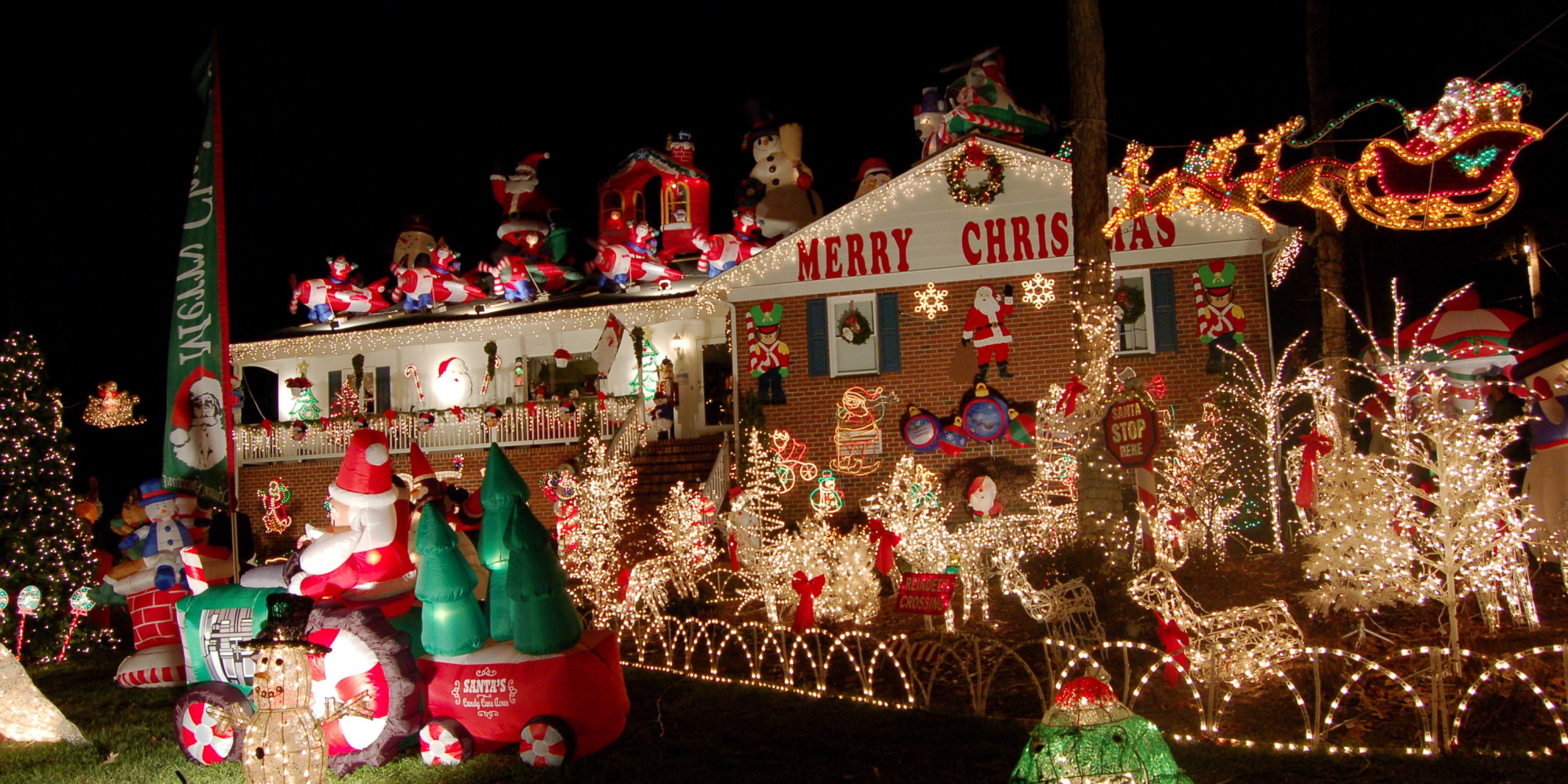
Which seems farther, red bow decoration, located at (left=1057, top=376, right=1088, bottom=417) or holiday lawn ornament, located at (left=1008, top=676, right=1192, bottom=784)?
red bow decoration, located at (left=1057, top=376, right=1088, bottom=417)

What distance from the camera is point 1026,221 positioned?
51.2 ft

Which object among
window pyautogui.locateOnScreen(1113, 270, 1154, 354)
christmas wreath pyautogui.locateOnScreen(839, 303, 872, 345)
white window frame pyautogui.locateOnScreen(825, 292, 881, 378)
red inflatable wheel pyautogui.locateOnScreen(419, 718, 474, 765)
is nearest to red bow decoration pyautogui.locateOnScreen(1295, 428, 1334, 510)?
window pyautogui.locateOnScreen(1113, 270, 1154, 354)

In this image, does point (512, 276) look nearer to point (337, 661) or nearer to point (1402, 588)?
point (337, 661)

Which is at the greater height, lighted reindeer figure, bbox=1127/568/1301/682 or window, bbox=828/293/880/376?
window, bbox=828/293/880/376

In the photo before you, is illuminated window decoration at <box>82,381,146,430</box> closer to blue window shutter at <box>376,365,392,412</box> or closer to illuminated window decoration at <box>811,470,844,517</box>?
blue window shutter at <box>376,365,392,412</box>

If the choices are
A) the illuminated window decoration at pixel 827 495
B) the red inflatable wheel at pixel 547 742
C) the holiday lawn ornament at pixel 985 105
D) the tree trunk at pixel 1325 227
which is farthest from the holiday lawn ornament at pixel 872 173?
the red inflatable wheel at pixel 547 742

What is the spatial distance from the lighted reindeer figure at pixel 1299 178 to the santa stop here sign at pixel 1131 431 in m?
2.31

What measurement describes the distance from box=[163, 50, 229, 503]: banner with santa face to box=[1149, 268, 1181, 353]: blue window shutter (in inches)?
480

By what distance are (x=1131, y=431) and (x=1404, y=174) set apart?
2946mm

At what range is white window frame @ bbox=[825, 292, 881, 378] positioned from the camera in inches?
635

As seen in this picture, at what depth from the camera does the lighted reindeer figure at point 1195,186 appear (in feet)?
31.0

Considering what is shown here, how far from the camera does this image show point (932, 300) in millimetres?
15922

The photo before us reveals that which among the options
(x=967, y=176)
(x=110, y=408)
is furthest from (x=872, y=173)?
(x=110, y=408)

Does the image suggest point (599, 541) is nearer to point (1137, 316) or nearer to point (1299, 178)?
point (1299, 178)
